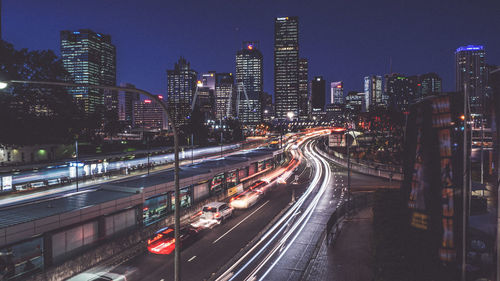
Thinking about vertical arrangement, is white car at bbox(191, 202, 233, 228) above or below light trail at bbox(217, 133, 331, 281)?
above

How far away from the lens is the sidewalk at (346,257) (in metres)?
14.3

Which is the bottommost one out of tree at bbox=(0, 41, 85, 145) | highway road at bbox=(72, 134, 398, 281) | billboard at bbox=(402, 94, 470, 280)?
highway road at bbox=(72, 134, 398, 281)

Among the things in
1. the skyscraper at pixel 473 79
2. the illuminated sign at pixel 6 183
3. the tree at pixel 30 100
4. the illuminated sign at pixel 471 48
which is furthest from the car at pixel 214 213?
the illuminated sign at pixel 471 48

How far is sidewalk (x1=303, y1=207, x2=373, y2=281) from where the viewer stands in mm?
14289

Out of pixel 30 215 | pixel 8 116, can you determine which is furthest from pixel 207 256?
pixel 8 116

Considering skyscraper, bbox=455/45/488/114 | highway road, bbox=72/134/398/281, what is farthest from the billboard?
skyscraper, bbox=455/45/488/114

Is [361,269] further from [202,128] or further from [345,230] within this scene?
[202,128]

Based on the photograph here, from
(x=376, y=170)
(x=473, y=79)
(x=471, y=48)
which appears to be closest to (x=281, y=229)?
(x=376, y=170)

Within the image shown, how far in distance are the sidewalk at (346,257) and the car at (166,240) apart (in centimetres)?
771

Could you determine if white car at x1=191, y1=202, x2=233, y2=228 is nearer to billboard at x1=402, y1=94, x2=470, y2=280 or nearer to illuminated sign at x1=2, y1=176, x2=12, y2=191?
billboard at x1=402, y1=94, x2=470, y2=280

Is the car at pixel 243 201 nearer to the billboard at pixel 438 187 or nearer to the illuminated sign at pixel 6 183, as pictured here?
the billboard at pixel 438 187

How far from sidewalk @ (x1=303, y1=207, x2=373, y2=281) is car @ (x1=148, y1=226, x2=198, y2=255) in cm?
771

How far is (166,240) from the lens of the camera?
17.8 m

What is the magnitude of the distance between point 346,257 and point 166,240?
10369 mm
